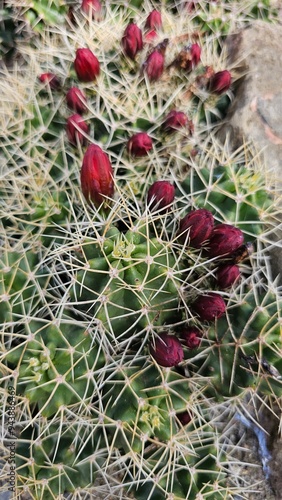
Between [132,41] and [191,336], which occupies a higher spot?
[132,41]

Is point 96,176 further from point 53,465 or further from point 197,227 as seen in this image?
point 53,465

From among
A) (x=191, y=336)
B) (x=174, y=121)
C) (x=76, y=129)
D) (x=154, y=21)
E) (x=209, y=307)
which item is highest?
(x=154, y=21)

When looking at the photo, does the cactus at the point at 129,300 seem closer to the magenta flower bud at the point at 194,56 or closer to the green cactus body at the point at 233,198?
the green cactus body at the point at 233,198

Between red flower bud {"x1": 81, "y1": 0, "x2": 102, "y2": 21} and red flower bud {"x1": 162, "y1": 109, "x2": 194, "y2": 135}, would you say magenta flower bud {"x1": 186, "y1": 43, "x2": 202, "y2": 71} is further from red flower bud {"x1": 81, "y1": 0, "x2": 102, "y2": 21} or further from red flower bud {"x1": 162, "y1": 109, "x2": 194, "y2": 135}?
red flower bud {"x1": 81, "y1": 0, "x2": 102, "y2": 21}

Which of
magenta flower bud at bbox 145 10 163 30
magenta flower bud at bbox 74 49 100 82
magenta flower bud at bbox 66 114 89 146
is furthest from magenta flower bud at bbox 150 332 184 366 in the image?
magenta flower bud at bbox 145 10 163 30

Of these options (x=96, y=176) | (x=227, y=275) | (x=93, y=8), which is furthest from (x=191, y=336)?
(x=93, y=8)

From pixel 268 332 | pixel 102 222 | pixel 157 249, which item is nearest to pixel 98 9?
pixel 102 222

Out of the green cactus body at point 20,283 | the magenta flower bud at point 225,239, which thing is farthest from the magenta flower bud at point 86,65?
the magenta flower bud at point 225,239
